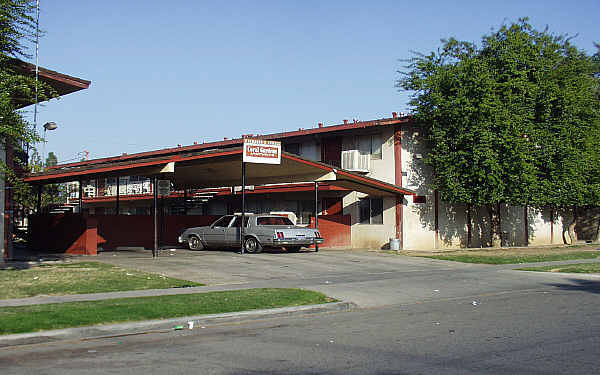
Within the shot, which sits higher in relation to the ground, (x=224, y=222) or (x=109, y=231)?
(x=224, y=222)

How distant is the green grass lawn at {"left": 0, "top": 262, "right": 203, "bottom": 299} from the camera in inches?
495

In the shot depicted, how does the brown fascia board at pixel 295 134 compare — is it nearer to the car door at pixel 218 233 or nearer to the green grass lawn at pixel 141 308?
the car door at pixel 218 233

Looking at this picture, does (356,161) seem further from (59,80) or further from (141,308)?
(141,308)

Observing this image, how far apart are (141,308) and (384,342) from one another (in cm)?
441

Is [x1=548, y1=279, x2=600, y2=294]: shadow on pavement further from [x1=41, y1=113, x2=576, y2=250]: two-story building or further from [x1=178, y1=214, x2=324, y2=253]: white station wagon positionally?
[x1=41, y1=113, x2=576, y2=250]: two-story building

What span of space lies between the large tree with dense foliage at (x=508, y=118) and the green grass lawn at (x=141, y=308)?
18838mm

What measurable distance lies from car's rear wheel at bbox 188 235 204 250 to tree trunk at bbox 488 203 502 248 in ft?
55.5

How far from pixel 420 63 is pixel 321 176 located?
1006cm

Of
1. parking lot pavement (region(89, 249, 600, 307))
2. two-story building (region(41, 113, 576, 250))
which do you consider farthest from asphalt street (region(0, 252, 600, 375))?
two-story building (region(41, 113, 576, 250))

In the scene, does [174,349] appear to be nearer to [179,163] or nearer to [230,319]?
[230,319]

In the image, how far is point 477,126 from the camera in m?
29.0

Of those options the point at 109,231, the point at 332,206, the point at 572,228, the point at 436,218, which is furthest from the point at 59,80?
the point at 572,228

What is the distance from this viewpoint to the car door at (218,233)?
80.6 feet

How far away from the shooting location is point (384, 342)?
8.21 m
